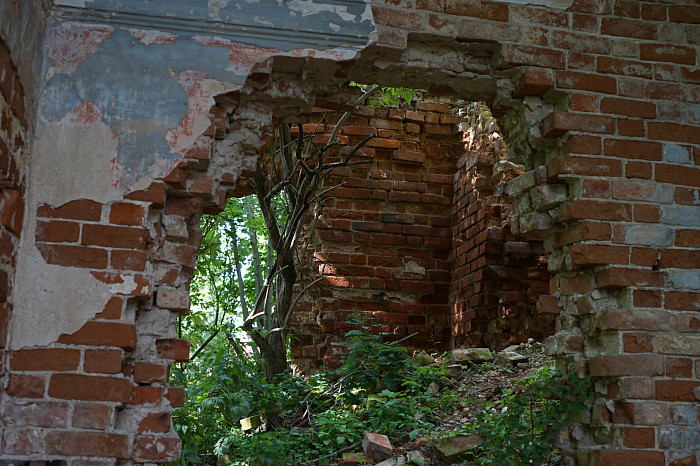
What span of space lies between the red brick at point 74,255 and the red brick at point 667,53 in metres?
2.98

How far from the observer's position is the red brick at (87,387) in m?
3.01

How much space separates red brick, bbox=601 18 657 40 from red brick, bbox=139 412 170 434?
300 centimetres

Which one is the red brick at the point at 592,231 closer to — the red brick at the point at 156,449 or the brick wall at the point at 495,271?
the red brick at the point at 156,449

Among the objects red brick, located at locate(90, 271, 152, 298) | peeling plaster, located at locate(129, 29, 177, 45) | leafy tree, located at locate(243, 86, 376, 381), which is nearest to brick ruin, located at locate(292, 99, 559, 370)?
leafy tree, located at locate(243, 86, 376, 381)

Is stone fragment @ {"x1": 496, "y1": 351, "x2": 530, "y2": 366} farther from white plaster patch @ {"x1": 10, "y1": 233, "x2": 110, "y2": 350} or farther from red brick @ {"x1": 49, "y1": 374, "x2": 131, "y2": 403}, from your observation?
white plaster patch @ {"x1": 10, "y1": 233, "x2": 110, "y2": 350}

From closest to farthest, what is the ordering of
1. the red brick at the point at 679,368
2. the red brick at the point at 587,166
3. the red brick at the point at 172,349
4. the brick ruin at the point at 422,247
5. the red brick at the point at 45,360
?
the red brick at the point at 45,360
the red brick at the point at 172,349
the red brick at the point at 679,368
the red brick at the point at 587,166
the brick ruin at the point at 422,247

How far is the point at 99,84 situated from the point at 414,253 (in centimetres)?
392

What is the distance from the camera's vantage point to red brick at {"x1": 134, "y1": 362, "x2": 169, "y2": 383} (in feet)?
10.6

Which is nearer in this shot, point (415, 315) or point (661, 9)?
point (661, 9)

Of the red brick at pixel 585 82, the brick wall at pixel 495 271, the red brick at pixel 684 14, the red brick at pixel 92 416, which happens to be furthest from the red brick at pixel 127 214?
the brick wall at pixel 495 271

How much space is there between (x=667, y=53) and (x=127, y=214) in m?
2.95

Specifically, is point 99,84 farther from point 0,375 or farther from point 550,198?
point 550,198

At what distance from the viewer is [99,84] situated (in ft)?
10.9

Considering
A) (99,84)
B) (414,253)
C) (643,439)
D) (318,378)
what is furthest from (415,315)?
(99,84)
